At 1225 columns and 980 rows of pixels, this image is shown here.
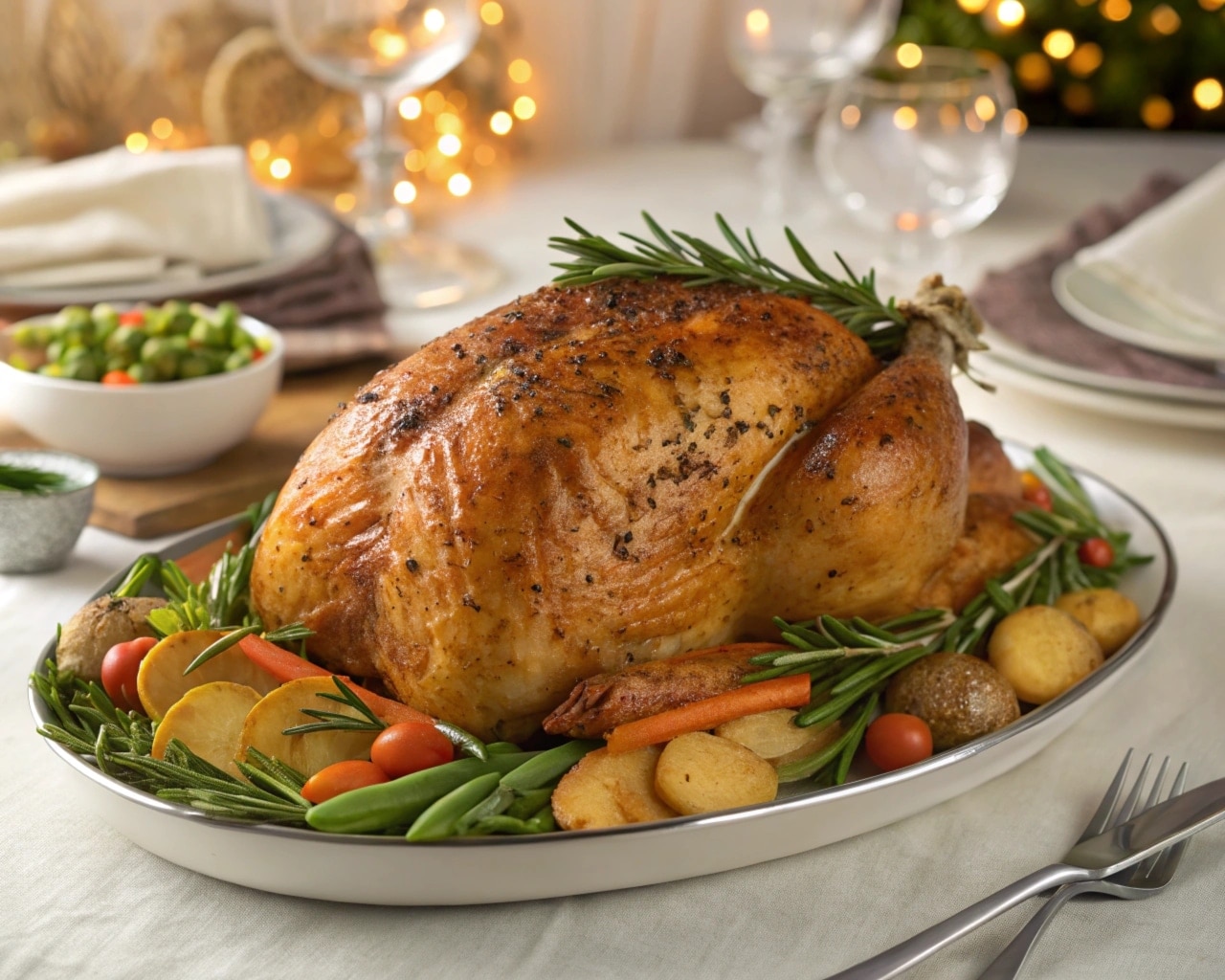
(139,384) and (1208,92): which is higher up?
(1208,92)

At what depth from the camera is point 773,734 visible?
1.36 meters

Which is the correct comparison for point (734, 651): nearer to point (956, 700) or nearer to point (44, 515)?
point (956, 700)

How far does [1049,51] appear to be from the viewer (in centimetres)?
455

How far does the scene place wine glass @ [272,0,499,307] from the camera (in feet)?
10.2

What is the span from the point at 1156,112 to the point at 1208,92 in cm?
24

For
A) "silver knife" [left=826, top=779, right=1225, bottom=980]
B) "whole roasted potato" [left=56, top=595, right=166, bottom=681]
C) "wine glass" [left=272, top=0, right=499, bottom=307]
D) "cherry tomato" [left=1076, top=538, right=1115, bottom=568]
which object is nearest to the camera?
"silver knife" [left=826, top=779, right=1225, bottom=980]

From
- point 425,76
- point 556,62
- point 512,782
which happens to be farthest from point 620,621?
point 556,62

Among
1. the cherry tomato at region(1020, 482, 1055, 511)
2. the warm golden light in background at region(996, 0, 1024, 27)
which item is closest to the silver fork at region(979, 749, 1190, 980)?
the cherry tomato at region(1020, 482, 1055, 511)

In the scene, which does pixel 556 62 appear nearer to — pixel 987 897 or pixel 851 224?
pixel 851 224

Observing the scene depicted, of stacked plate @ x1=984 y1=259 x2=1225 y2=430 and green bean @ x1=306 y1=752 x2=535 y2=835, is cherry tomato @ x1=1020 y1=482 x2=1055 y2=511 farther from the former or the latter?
green bean @ x1=306 y1=752 x2=535 y2=835

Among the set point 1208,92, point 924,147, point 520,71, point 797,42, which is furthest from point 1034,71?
point 924,147

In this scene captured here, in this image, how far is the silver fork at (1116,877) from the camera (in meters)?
1.15

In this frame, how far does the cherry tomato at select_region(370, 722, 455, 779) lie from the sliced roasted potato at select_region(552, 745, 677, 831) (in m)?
0.12

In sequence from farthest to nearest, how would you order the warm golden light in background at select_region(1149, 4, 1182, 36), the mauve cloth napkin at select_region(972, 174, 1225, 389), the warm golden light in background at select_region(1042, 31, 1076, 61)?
the warm golden light in background at select_region(1042, 31, 1076, 61), the warm golden light in background at select_region(1149, 4, 1182, 36), the mauve cloth napkin at select_region(972, 174, 1225, 389)
